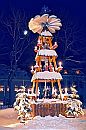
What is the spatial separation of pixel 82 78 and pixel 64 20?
575 inches

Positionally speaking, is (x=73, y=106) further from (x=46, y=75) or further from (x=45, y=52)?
(x=45, y=52)

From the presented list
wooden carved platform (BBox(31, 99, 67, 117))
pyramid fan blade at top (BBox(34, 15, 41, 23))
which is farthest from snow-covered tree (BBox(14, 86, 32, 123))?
pyramid fan blade at top (BBox(34, 15, 41, 23))

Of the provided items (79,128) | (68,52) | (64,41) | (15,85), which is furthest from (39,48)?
(15,85)

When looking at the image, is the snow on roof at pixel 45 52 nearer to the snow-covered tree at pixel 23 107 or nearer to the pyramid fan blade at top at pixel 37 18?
the pyramid fan blade at top at pixel 37 18

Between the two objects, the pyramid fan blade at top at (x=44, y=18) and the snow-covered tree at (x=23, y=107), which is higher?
the pyramid fan blade at top at (x=44, y=18)

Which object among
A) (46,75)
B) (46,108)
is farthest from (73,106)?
(46,75)

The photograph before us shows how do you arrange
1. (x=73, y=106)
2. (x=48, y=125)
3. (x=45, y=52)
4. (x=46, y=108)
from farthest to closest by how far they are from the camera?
(x=73, y=106) < (x=45, y=52) < (x=46, y=108) < (x=48, y=125)

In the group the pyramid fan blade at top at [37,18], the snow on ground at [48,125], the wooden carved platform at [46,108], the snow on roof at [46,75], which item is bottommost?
the snow on ground at [48,125]

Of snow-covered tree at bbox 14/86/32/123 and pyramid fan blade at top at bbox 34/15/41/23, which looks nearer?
snow-covered tree at bbox 14/86/32/123

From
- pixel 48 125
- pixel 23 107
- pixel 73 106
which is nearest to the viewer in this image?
pixel 48 125

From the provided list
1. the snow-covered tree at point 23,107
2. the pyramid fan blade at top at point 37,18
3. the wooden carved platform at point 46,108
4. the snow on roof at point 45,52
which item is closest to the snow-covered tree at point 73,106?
the wooden carved platform at point 46,108

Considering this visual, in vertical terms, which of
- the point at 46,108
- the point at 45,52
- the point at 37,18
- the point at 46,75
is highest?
the point at 37,18

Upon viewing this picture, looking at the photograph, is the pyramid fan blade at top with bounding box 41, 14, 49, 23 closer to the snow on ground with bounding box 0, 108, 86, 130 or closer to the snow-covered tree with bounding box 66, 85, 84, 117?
the snow-covered tree with bounding box 66, 85, 84, 117

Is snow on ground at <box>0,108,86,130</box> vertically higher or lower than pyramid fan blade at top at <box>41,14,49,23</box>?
lower
